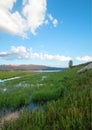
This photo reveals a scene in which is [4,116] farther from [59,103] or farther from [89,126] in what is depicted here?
[89,126]

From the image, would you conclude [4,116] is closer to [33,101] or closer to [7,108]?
[7,108]

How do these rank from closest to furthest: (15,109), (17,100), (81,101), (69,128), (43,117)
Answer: (69,128)
(43,117)
(81,101)
(15,109)
(17,100)

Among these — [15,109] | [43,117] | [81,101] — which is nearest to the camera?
A: [43,117]

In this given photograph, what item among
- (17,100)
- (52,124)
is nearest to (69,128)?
(52,124)

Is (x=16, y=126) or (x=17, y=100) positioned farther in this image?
(x=17, y=100)

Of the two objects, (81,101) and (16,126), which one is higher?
(81,101)

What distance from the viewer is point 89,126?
6.45 meters

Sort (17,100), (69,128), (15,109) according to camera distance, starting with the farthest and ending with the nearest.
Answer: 1. (17,100)
2. (15,109)
3. (69,128)

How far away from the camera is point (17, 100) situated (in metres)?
12.0

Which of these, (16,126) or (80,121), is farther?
(16,126)

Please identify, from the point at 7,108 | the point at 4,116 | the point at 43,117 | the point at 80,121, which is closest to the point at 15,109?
the point at 7,108

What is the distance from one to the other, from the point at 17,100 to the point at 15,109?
4.13ft

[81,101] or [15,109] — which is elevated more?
[81,101]

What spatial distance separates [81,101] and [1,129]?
3.48 metres
